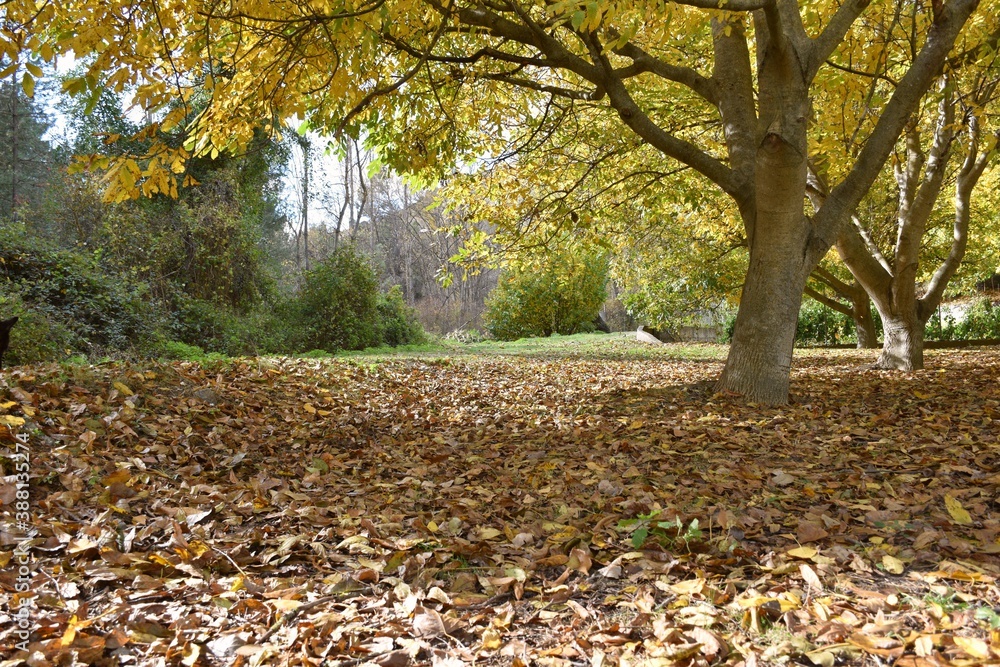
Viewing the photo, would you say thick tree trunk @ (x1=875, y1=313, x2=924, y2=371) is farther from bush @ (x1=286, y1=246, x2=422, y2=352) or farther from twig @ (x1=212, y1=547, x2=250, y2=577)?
bush @ (x1=286, y1=246, x2=422, y2=352)

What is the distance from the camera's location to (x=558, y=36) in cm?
762

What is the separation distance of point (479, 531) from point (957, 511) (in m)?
2.19

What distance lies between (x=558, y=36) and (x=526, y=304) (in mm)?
13789

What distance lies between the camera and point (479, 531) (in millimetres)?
2959

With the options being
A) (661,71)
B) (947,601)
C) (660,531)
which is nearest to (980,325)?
(661,71)

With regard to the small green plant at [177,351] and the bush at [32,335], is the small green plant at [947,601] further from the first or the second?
the small green plant at [177,351]

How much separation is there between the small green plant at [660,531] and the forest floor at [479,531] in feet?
0.05

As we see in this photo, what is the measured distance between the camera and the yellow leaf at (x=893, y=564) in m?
2.31

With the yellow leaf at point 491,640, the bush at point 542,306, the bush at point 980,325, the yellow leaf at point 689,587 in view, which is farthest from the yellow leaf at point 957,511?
the bush at point 542,306

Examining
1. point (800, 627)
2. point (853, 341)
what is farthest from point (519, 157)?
point (853, 341)

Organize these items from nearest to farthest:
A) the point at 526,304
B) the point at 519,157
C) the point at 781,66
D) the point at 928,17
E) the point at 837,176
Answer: the point at 781,66 < the point at 928,17 < the point at 519,157 < the point at 837,176 < the point at 526,304

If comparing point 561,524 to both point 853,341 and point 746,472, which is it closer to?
point 746,472

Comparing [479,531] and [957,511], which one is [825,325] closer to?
[957,511]

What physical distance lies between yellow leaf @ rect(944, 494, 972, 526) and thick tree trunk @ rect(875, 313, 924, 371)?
20.7ft
